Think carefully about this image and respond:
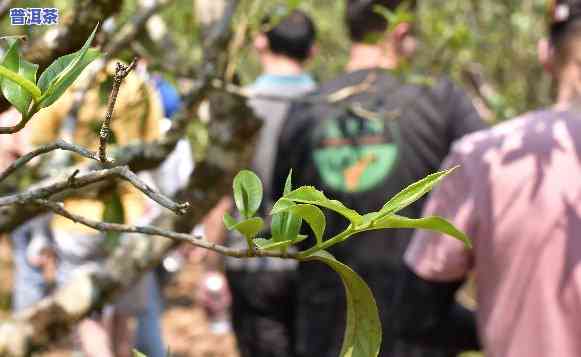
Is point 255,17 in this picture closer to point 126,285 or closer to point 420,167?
point 420,167

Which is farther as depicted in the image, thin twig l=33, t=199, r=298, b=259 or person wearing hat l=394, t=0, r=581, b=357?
person wearing hat l=394, t=0, r=581, b=357

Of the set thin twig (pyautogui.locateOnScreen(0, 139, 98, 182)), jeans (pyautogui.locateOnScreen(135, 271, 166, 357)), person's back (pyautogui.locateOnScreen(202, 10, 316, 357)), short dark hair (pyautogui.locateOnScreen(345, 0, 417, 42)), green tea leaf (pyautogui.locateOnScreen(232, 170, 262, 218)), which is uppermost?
thin twig (pyautogui.locateOnScreen(0, 139, 98, 182))

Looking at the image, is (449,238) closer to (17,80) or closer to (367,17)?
(367,17)

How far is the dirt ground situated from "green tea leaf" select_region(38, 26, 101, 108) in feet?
17.6

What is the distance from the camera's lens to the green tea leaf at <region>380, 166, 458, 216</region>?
890 mm

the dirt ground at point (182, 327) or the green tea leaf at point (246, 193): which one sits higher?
the green tea leaf at point (246, 193)

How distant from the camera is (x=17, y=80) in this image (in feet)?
2.84

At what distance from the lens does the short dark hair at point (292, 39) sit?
426 cm

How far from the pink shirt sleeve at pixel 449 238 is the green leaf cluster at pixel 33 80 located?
154cm

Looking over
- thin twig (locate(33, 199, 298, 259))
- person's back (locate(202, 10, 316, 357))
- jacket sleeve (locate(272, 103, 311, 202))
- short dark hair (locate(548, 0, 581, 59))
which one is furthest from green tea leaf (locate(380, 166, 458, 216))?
person's back (locate(202, 10, 316, 357))

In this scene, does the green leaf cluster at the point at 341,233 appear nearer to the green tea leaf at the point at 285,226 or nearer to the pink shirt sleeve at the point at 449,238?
the green tea leaf at the point at 285,226

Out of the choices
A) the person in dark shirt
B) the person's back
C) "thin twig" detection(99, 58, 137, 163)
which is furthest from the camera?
the person's back

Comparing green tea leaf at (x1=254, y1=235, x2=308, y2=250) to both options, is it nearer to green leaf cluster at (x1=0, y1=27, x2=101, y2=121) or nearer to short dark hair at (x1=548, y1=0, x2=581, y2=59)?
green leaf cluster at (x1=0, y1=27, x2=101, y2=121)

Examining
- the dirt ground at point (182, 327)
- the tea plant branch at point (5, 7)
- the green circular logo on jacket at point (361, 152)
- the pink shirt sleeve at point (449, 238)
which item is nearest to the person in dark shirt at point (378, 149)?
the green circular logo on jacket at point (361, 152)
